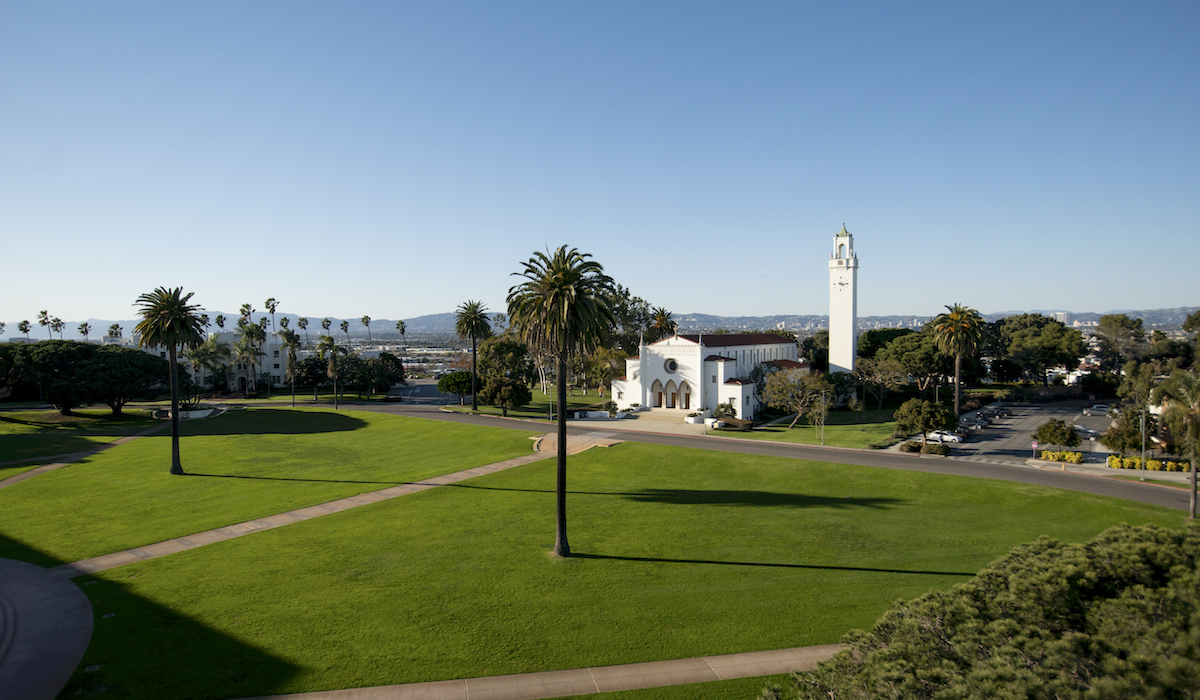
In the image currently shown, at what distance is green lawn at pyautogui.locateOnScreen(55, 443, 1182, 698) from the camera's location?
18531mm

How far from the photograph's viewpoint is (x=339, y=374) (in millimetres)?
100062

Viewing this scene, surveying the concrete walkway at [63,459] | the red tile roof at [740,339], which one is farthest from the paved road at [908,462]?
the concrete walkway at [63,459]

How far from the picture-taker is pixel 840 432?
63281 millimetres

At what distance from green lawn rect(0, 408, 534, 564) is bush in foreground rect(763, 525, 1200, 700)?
33041 millimetres

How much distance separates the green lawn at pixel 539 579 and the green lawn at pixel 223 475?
5927 millimetres

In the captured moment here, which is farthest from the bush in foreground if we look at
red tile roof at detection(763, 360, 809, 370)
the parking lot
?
red tile roof at detection(763, 360, 809, 370)

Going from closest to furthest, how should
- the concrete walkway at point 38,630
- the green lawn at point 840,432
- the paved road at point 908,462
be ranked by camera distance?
the concrete walkway at point 38,630
the paved road at point 908,462
the green lawn at point 840,432

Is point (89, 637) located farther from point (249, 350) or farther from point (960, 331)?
point (249, 350)

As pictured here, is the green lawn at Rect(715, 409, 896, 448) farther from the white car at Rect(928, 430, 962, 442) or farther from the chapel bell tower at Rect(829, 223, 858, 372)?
the chapel bell tower at Rect(829, 223, 858, 372)

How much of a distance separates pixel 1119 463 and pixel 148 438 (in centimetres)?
8627

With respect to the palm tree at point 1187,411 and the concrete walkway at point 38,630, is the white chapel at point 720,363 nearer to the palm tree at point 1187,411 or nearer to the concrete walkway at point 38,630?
the palm tree at point 1187,411

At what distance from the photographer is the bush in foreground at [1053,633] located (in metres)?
8.14

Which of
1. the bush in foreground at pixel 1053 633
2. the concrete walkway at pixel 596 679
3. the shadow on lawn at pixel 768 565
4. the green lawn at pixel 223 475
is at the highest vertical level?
the bush in foreground at pixel 1053 633

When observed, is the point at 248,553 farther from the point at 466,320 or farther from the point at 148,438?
the point at 466,320
